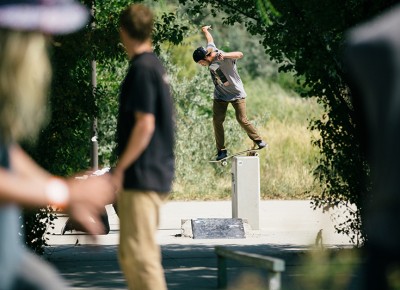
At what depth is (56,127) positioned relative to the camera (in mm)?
12445

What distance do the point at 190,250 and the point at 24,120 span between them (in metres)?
11.4

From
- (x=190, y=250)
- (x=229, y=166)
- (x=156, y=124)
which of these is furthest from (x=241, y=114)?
(x=156, y=124)

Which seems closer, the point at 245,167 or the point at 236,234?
the point at 236,234

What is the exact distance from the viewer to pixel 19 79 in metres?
3.34

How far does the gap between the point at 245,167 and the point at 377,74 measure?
15.9 metres

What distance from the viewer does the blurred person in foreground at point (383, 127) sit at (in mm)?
2502

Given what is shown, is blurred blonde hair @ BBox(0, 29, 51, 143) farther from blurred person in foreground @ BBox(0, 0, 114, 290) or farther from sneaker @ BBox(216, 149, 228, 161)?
sneaker @ BBox(216, 149, 228, 161)

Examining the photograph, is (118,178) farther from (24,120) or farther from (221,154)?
(221,154)

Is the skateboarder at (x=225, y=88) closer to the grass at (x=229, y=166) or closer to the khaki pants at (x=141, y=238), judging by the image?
the grass at (x=229, y=166)

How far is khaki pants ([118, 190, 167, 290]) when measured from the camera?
7.02 meters

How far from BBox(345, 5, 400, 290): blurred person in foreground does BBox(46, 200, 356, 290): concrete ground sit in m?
5.14

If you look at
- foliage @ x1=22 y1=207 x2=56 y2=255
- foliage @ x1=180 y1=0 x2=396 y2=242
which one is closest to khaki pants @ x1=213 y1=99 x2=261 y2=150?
foliage @ x1=180 y1=0 x2=396 y2=242

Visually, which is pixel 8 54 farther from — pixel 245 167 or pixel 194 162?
pixel 194 162

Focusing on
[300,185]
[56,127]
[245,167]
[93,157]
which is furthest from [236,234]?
[300,185]
